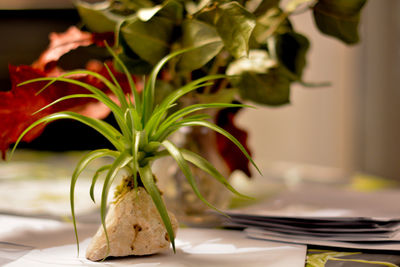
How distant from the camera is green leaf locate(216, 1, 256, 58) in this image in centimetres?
51

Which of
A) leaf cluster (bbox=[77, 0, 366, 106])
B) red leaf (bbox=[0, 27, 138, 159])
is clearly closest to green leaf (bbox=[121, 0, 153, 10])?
leaf cluster (bbox=[77, 0, 366, 106])

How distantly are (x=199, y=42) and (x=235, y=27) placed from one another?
0.05 m

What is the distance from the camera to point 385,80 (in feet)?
6.43

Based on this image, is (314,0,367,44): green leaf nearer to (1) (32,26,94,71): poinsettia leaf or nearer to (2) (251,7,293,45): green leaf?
(2) (251,7,293,45): green leaf

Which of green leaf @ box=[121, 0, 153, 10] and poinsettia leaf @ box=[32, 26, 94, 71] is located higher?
green leaf @ box=[121, 0, 153, 10]

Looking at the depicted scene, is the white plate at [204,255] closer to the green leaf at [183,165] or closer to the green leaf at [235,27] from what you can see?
the green leaf at [183,165]

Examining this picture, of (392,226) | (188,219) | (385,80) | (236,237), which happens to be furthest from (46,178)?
(385,80)

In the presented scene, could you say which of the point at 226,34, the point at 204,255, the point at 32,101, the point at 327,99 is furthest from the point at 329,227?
the point at 327,99

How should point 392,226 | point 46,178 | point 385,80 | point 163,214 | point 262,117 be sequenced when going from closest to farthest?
1. point 163,214
2. point 392,226
3. point 46,178
4. point 385,80
5. point 262,117

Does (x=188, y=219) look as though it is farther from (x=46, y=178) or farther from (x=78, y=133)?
(x=78, y=133)

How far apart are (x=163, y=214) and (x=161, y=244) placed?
0.06 m

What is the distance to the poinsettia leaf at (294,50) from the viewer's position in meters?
0.69

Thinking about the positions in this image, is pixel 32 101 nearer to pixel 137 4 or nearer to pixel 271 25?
pixel 137 4

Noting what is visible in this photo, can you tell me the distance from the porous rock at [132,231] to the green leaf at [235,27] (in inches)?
8.2
